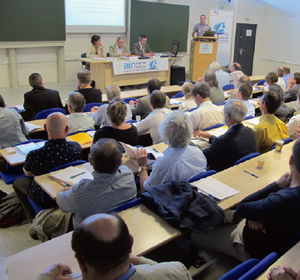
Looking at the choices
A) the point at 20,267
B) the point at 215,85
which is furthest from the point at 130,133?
the point at 215,85

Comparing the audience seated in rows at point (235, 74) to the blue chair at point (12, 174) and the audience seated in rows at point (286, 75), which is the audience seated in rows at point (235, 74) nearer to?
the audience seated in rows at point (286, 75)

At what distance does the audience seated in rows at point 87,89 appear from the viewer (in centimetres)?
510

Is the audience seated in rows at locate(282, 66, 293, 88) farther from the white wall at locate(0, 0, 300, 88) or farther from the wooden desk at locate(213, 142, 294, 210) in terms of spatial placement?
the wooden desk at locate(213, 142, 294, 210)

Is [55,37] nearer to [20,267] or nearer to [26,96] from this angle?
[26,96]

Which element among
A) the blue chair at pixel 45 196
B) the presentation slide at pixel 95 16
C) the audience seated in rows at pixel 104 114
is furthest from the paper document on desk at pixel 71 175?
the presentation slide at pixel 95 16

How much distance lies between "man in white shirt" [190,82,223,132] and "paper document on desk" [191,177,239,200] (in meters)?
1.69

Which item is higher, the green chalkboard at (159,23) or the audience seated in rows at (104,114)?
the green chalkboard at (159,23)

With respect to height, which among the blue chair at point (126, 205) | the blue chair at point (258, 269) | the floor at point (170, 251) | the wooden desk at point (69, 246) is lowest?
the floor at point (170, 251)

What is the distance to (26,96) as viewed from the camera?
4707 millimetres

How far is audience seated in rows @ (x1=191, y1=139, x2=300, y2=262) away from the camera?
187cm

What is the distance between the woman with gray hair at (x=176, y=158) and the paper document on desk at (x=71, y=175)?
0.50 meters

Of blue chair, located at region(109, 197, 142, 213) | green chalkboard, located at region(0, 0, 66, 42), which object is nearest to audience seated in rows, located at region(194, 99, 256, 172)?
blue chair, located at region(109, 197, 142, 213)

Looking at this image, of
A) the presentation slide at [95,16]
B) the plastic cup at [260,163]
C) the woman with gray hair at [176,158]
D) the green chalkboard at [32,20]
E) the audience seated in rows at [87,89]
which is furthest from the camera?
the presentation slide at [95,16]

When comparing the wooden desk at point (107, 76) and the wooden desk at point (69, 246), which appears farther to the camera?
the wooden desk at point (107, 76)
